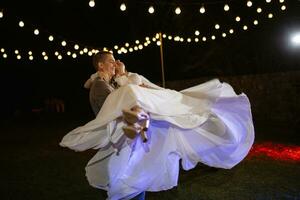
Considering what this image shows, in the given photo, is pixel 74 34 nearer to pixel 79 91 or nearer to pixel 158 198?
pixel 79 91

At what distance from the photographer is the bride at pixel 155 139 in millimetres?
2920

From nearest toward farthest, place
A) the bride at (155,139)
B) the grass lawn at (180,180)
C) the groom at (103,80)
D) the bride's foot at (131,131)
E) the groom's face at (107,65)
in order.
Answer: the bride's foot at (131,131) < the bride at (155,139) < the groom at (103,80) < the groom's face at (107,65) < the grass lawn at (180,180)

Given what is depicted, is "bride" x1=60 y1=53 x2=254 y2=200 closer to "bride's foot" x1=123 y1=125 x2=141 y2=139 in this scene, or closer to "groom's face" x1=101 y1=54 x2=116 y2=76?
"bride's foot" x1=123 y1=125 x2=141 y2=139

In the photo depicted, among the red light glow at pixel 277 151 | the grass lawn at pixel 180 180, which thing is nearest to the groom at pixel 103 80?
the grass lawn at pixel 180 180

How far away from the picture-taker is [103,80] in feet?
10.8

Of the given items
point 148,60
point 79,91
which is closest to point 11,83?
point 79,91

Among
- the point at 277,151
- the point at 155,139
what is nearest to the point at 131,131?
the point at 155,139

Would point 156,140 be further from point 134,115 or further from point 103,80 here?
point 103,80

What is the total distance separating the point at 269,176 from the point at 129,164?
220cm

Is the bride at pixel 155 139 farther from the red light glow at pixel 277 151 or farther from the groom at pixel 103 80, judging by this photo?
the red light glow at pixel 277 151

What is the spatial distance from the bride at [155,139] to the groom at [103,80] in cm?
21

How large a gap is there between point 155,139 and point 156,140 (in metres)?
0.01

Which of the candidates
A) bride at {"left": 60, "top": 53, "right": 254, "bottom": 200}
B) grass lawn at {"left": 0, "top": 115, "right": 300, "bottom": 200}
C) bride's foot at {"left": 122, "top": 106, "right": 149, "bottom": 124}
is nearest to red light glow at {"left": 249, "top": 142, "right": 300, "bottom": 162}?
grass lawn at {"left": 0, "top": 115, "right": 300, "bottom": 200}

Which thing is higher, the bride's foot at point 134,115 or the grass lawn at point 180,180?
the bride's foot at point 134,115
